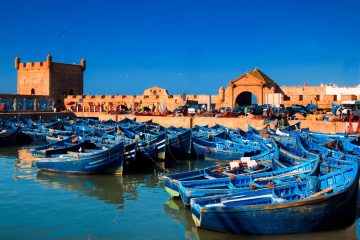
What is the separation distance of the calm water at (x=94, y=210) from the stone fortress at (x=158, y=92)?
21056 millimetres

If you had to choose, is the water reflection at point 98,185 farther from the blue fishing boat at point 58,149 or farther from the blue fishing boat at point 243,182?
the blue fishing boat at point 243,182

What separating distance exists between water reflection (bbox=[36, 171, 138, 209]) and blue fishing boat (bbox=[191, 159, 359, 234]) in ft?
12.0

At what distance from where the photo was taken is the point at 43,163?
17.0 meters

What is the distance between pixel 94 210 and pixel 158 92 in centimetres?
3639

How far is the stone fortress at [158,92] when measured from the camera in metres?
39.0

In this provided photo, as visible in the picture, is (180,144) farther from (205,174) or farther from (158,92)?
(158,92)

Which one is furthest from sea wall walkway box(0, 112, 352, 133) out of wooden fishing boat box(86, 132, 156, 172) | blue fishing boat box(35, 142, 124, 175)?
blue fishing boat box(35, 142, 124, 175)

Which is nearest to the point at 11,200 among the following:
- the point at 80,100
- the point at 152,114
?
the point at 152,114

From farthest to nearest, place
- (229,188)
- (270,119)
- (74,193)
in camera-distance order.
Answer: (270,119) → (74,193) → (229,188)

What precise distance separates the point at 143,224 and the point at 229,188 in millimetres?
2440

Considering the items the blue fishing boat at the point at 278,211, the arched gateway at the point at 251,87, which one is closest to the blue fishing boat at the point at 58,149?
the blue fishing boat at the point at 278,211

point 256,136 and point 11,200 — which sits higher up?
point 256,136

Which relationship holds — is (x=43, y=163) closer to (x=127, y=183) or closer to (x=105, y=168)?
(x=105, y=168)

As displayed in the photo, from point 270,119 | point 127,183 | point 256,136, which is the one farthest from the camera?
point 270,119
